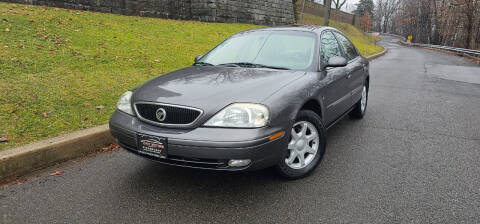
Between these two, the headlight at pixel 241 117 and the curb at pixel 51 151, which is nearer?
the headlight at pixel 241 117

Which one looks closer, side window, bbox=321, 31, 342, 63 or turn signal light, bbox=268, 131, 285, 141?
turn signal light, bbox=268, 131, 285, 141

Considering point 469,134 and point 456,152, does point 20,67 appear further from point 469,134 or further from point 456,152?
point 469,134

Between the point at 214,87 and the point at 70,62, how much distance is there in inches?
204

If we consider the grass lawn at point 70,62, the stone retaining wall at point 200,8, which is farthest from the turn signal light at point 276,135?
the stone retaining wall at point 200,8

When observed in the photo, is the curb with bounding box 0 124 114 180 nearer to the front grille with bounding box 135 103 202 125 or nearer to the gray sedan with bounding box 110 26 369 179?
the gray sedan with bounding box 110 26 369 179

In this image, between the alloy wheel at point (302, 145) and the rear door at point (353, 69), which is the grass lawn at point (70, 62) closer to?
the alloy wheel at point (302, 145)

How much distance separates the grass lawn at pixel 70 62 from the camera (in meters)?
4.28

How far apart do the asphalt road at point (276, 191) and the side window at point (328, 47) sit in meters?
1.11

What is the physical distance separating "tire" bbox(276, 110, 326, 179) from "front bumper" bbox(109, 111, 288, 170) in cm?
37

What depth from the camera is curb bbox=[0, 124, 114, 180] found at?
3.15 meters

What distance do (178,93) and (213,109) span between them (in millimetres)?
422

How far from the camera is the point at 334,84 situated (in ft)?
12.6

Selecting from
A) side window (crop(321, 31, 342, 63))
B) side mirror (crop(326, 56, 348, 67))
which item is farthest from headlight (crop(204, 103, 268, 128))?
side window (crop(321, 31, 342, 63))

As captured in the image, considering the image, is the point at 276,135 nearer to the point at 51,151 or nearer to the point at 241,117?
the point at 241,117
